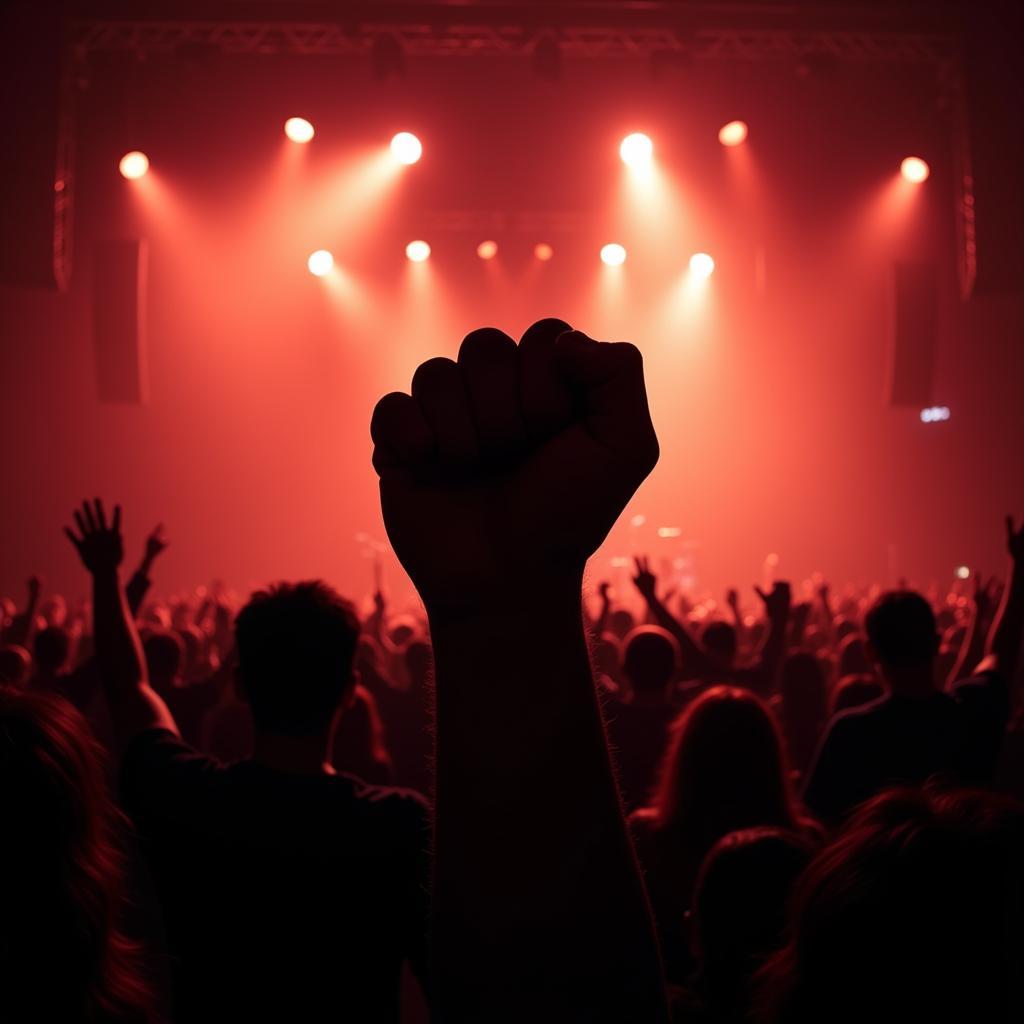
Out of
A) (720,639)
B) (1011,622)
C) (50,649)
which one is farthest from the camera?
(720,639)

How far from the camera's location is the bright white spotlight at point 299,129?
12.9 metres

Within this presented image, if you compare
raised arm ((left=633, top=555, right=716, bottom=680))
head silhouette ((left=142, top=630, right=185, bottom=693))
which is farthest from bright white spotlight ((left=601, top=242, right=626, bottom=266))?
head silhouette ((left=142, top=630, right=185, bottom=693))

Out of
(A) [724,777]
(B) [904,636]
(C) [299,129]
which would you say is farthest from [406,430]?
(C) [299,129]

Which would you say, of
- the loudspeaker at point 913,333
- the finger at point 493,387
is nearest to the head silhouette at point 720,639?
the finger at point 493,387

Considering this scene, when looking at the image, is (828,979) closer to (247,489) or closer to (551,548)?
(551,548)

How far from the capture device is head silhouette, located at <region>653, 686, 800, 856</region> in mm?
2701

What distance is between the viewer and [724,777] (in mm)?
2734

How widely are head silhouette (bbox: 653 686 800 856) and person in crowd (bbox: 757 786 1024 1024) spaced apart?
5.03 ft

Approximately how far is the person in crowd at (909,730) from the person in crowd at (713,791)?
0.32 metres

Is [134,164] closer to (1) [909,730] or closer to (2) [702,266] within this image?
(2) [702,266]

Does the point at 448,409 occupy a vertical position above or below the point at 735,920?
above

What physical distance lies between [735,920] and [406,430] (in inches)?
53.0

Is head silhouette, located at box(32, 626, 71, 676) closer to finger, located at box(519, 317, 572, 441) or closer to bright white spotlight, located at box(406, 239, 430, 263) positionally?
finger, located at box(519, 317, 572, 441)

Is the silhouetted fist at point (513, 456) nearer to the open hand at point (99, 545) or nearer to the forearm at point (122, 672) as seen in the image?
the forearm at point (122, 672)
